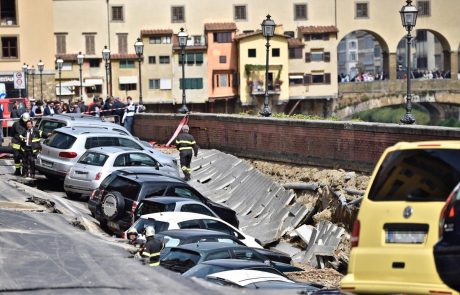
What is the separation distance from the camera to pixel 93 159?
86.7 ft

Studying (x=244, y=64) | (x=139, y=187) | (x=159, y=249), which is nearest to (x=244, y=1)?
(x=244, y=64)

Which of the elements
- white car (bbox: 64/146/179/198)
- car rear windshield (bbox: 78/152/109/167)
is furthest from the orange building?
car rear windshield (bbox: 78/152/109/167)

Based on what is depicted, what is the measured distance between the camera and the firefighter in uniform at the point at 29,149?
29578 millimetres

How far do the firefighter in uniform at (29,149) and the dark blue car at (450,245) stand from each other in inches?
797

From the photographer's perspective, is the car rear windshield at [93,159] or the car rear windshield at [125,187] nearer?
the car rear windshield at [125,187]

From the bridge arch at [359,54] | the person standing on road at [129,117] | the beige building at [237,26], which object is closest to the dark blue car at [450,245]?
the person standing on road at [129,117]

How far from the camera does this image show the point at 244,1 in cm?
9831

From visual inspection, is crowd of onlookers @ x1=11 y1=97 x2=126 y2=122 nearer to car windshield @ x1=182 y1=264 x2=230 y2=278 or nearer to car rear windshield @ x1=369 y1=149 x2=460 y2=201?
car windshield @ x1=182 y1=264 x2=230 y2=278

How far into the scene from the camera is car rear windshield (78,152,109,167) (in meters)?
26.3

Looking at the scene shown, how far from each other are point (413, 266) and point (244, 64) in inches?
3415

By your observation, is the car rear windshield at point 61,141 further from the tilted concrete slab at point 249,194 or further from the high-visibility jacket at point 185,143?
the tilted concrete slab at point 249,194

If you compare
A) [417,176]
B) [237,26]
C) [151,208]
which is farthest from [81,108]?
[237,26]

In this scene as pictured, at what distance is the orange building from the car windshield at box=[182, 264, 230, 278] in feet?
266

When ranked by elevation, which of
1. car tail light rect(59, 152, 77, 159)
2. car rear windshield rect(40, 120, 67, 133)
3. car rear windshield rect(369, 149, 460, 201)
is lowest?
car tail light rect(59, 152, 77, 159)
